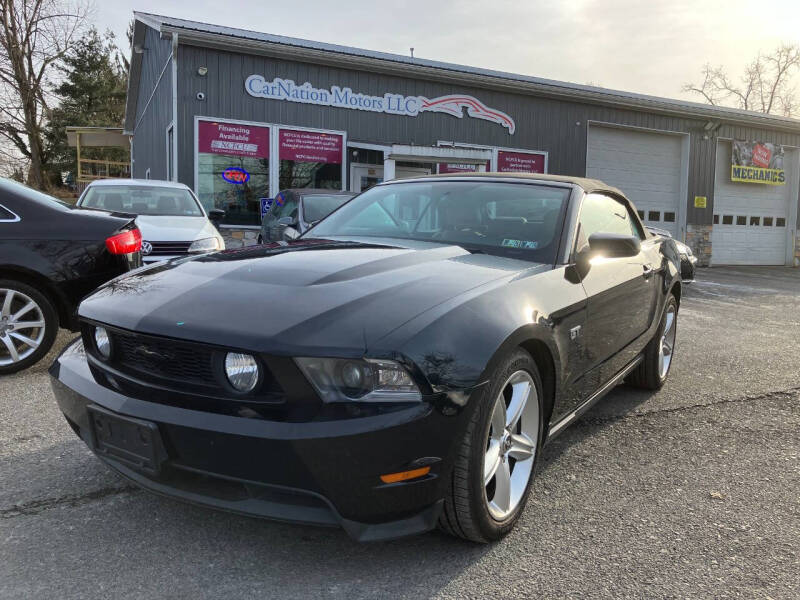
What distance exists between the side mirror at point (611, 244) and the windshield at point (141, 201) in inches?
247

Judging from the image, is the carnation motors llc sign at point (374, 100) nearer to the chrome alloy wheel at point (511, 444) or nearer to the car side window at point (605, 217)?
the car side window at point (605, 217)

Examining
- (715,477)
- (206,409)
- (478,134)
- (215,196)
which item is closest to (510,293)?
(206,409)

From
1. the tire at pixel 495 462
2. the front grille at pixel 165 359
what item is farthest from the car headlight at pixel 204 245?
the tire at pixel 495 462

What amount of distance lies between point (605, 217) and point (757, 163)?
18417mm

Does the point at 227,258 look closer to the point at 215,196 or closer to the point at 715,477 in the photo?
the point at 715,477

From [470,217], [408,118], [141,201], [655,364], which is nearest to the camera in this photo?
[470,217]

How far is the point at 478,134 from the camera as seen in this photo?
48.3ft

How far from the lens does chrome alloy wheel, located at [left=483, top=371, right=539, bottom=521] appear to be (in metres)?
2.29

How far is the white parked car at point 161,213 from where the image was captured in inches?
278

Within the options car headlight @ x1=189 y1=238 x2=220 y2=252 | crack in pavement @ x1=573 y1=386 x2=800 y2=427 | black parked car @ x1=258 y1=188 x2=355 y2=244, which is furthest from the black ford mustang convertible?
black parked car @ x1=258 y1=188 x2=355 y2=244

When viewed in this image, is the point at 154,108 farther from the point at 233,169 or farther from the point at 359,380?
the point at 359,380

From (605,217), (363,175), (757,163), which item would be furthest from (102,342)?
(757,163)

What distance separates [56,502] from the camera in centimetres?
258

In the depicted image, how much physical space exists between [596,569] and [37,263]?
411 centimetres
